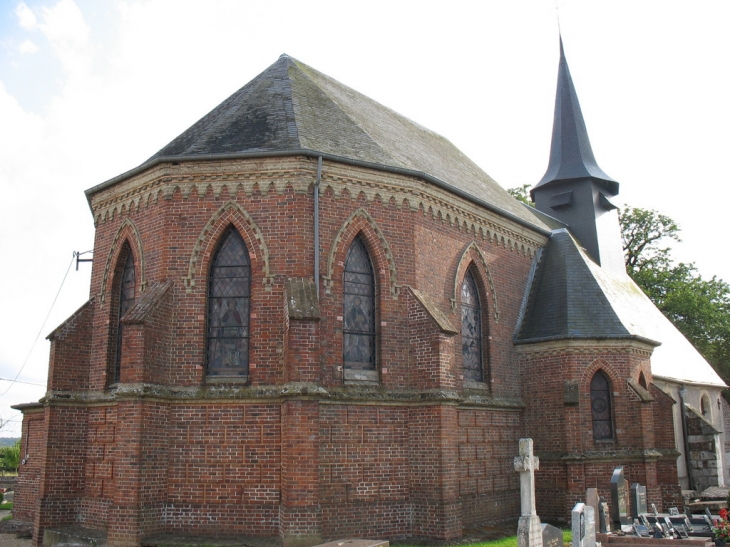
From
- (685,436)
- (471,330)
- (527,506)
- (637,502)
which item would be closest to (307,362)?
(527,506)

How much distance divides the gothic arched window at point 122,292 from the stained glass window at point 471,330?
7.75 meters

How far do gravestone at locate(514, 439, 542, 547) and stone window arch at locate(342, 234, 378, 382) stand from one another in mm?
3696

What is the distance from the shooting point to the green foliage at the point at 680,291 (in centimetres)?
3781

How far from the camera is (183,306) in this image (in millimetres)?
14609

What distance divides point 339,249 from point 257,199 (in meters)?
1.98

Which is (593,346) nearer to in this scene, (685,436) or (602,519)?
(602,519)

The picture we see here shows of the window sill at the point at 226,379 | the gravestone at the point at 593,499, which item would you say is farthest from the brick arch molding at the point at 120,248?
the gravestone at the point at 593,499

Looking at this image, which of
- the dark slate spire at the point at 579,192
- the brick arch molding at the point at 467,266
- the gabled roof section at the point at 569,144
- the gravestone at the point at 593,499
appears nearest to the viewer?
the gravestone at the point at 593,499

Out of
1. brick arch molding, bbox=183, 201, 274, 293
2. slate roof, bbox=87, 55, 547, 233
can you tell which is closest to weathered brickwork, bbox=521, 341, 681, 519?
slate roof, bbox=87, 55, 547, 233

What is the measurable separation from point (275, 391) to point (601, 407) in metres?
9.08

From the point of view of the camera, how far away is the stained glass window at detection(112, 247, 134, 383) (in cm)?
1591

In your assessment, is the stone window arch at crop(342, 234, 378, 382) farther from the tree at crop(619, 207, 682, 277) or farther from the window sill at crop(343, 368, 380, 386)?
the tree at crop(619, 207, 682, 277)

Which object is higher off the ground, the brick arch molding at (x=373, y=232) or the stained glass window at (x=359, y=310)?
the brick arch molding at (x=373, y=232)

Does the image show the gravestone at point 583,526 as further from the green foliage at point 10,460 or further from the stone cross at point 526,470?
the green foliage at point 10,460
